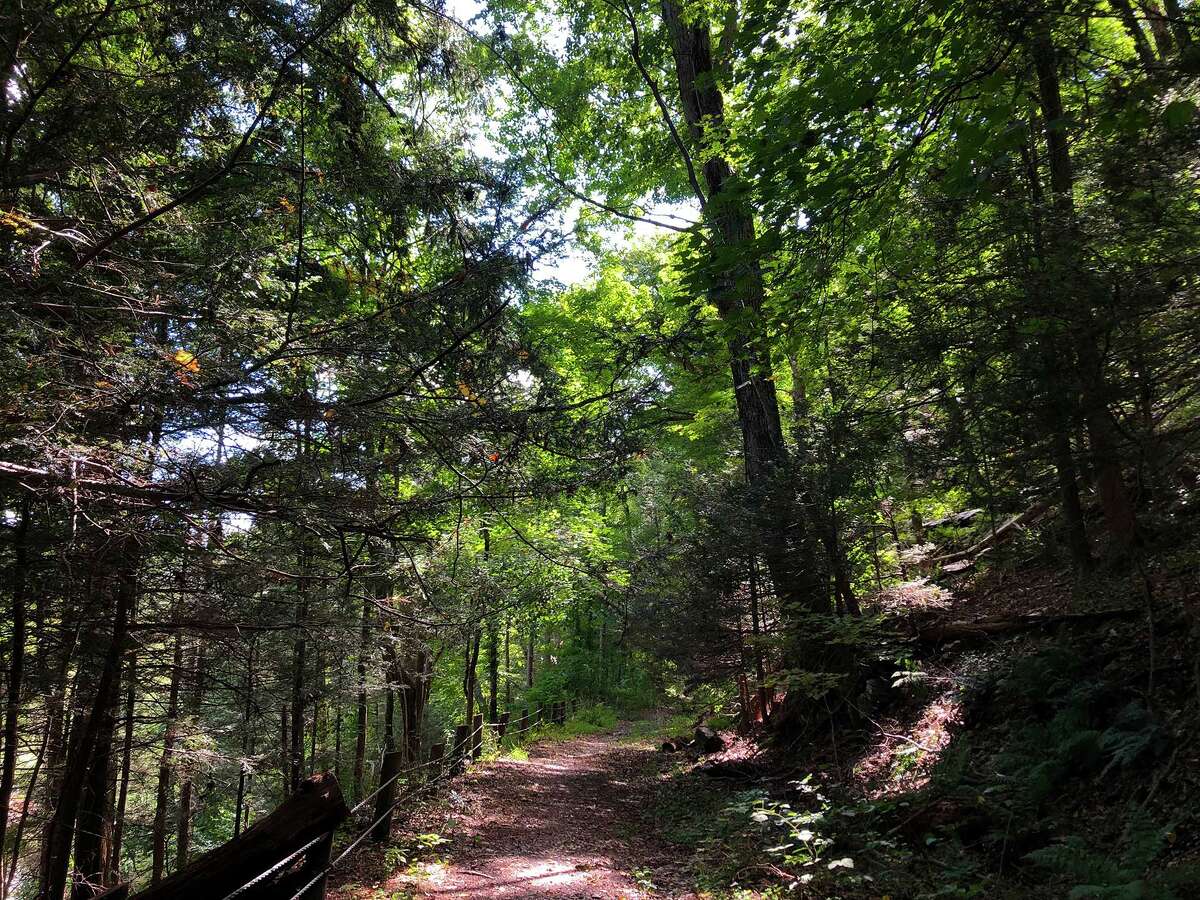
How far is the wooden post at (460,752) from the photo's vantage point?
35.9 feet

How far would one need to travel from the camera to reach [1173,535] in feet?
14.5

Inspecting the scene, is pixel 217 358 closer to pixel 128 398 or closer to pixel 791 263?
pixel 128 398

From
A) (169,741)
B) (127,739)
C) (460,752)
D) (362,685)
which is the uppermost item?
(362,685)

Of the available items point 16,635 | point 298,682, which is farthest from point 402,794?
point 16,635

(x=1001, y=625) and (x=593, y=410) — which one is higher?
(x=593, y=410)

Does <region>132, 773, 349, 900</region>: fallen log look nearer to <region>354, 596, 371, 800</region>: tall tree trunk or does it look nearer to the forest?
the forest

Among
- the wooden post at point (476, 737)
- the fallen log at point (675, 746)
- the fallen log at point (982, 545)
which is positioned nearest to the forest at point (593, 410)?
the fallen log at point (982, 545)

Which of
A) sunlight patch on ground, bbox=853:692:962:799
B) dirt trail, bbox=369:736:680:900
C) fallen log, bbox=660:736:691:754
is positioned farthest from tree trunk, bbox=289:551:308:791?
fallen log, bbox=660:736:691:754

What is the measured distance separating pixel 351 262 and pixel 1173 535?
22.6ft

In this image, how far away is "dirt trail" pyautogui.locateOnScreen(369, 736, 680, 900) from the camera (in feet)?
21.2

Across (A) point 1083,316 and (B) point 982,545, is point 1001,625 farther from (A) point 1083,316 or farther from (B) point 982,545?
(A) point 1083,316

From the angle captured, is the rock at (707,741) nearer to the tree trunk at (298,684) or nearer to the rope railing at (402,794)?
the rope railing at (402,794)

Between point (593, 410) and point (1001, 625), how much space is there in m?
5.88

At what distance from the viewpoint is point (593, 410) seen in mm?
6176
